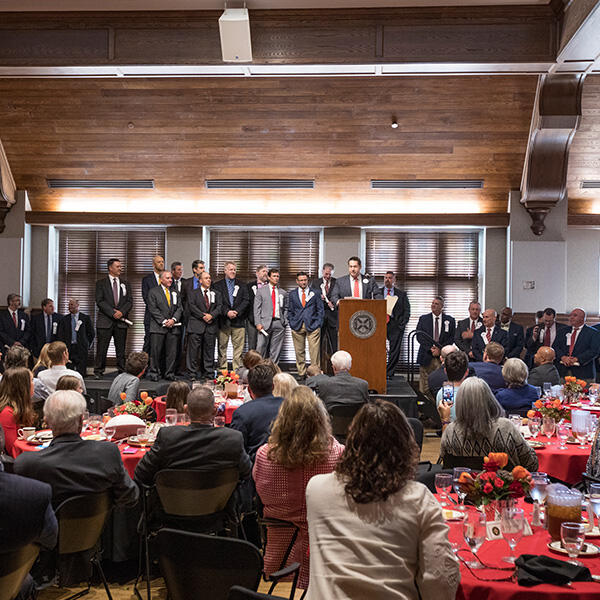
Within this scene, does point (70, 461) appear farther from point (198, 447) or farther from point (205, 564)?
point (205, 564)

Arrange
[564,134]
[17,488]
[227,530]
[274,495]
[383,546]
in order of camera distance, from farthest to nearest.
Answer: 1. [564,134]
2. [227,530]
3. [274,495]
4. [17,488]
5. [383,546]

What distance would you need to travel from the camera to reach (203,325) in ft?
32.5

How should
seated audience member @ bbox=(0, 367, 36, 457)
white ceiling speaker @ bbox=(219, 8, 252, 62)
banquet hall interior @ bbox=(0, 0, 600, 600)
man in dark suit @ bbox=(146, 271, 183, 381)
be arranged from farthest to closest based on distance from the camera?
man in dark suit @ bbox=(146, 271, 183, 381) < banquet hall interior @ bbox=(0, 0, 600, 600) < white ceiling speaker @ bbox=(219, 8, 252, 62) < seated audience member @ bbox=(0, 367, 36, 457)

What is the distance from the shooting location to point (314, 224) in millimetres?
11070

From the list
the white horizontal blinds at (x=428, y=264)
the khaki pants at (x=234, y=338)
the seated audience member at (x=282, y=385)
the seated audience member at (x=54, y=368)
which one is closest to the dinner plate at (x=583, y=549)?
the seated audience member at (x=282, y=385)

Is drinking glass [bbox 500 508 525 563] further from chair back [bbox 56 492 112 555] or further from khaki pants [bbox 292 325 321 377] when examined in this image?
khaki pants [bbox 292 325 321 377]

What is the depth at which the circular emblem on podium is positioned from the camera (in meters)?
8.16

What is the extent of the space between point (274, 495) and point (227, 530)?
83 centimetres

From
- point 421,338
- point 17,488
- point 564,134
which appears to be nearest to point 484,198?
point 564,134

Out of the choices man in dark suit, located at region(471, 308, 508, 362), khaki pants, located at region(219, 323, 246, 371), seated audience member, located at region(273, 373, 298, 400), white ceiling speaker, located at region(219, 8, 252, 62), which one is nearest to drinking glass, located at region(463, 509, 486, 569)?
seated audience member, located at region(273, 373, 298, 400)

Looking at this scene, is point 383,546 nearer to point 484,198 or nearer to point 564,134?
point 564,134

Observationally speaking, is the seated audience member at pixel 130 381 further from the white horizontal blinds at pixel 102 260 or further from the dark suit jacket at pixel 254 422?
the white horizontal blinds at pixel 102 260

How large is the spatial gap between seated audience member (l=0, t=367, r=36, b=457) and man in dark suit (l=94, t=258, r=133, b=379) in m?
5.28

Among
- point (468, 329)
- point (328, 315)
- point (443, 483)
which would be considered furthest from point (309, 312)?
point (443, 483)
